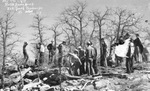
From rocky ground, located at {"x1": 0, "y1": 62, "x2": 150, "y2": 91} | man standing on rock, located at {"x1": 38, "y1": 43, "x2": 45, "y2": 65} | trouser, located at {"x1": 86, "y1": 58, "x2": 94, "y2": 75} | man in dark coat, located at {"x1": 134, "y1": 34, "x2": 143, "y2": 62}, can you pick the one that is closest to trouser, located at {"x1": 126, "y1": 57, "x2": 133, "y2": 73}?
rocky ground, located at {"x1": 0, "y1": 62, "x2": 150, "y2": 91}

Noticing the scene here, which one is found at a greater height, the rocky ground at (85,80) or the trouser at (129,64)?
the trouser at (129,64)

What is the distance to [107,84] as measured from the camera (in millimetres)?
9875

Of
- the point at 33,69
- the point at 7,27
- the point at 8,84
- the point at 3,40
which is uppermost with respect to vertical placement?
the point at 7,27

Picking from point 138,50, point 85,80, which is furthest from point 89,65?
point 138,50

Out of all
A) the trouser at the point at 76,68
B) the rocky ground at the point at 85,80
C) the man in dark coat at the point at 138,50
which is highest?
the man in dark coat at the point at 138,50

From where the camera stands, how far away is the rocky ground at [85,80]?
30.8 ft

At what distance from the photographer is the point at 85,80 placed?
11.0 metres

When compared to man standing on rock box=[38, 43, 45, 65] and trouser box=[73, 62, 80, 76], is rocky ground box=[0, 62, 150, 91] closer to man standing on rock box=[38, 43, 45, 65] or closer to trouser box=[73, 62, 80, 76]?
trouser box=[73, 62, 80, 76]

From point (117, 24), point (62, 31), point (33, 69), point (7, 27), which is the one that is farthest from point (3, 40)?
point (117, 24)

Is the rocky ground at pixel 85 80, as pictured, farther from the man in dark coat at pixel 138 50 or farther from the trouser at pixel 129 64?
the man in dark coat at pixel 138 50

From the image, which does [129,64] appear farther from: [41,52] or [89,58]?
[41,52]

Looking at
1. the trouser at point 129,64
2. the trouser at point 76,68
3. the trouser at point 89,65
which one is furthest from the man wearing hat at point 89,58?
the trouser at point 129,64

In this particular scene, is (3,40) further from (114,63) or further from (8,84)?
(114,63)

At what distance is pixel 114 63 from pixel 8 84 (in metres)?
8.10
